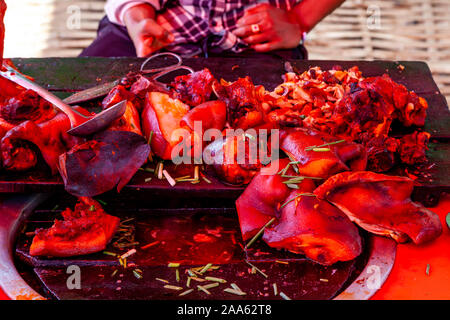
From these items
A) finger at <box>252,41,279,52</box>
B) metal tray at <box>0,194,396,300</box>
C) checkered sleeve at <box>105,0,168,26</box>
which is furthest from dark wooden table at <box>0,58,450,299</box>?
checkered sleeve at <box>105,0,168,26</box>

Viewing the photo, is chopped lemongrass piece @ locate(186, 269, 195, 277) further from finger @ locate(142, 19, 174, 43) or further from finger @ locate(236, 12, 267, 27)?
finger @ locate(236, 12, 267, 27)

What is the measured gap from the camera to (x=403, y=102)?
6.63ft

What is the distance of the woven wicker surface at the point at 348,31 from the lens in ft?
13.7

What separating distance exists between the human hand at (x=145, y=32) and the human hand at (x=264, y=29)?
1.68ft

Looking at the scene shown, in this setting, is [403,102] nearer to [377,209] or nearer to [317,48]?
[377,209]

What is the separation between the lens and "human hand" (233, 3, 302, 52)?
9.95 ft

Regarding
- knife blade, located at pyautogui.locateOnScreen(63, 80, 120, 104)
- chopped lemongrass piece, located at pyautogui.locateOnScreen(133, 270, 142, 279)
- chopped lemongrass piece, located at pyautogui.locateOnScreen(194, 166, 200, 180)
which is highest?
knife blade, located at pyautogui.locateOnScreen(63, 80, 120, 104)

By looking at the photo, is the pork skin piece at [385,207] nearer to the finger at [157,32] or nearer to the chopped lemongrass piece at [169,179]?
the chopped lemongrass piece at [169,179]

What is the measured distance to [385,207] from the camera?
1615mm

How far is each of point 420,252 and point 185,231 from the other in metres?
0.88

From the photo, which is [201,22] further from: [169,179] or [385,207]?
[385,207]

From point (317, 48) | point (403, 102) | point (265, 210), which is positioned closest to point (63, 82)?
point (265, 210)

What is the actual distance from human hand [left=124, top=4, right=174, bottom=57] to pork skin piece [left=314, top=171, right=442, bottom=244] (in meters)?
1.73

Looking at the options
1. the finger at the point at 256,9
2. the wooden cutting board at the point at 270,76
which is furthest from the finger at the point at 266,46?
the wooden cutting board at the point at 270,76
